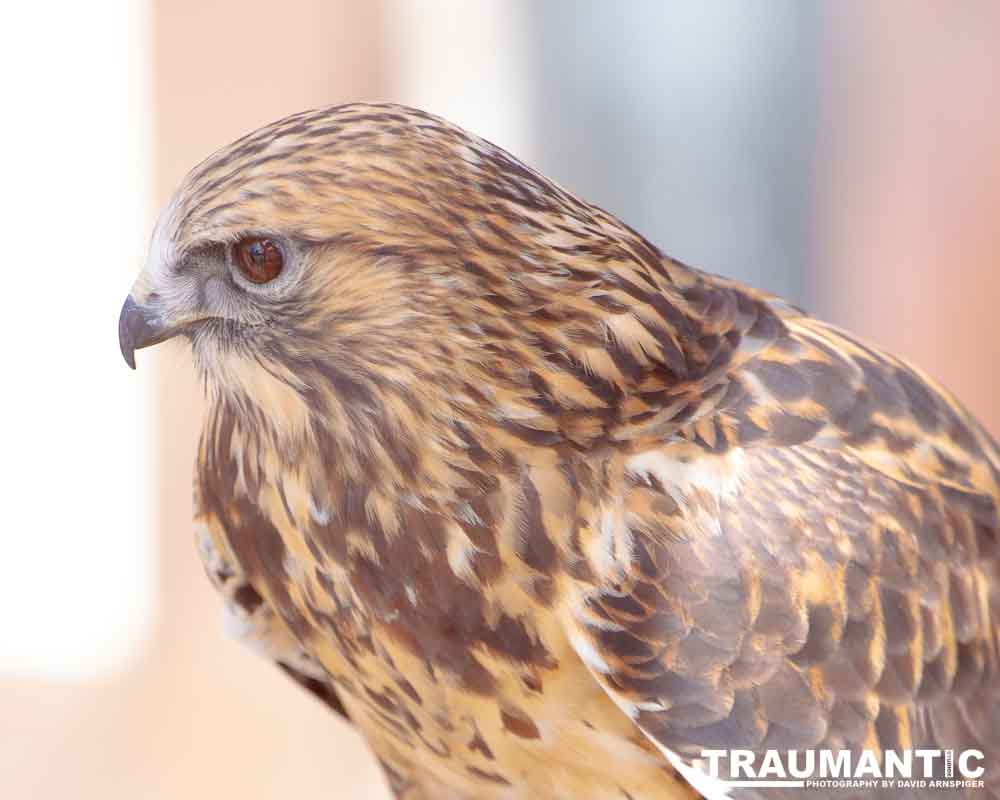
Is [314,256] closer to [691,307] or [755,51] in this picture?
[691,307]

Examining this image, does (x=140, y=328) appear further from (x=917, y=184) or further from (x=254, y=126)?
(x=917, y=184)

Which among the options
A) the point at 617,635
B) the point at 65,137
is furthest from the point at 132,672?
the point at 617,635

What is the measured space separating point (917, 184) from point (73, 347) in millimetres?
A: 1346

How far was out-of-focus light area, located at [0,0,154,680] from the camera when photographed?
1734mm

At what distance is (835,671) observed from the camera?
3.93 feet

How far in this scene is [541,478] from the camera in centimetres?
118

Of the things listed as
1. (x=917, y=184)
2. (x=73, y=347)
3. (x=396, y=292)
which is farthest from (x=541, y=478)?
(x=73, y=347)

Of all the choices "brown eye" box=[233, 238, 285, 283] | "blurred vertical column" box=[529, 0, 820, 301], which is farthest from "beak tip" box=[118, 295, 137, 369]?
"blurred vertical column" box=[529, 0, 820, 301]

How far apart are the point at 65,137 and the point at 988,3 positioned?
1.31 meters

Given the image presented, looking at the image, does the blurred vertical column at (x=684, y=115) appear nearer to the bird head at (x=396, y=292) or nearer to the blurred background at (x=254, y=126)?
the blurred background at (x=254, y=126)

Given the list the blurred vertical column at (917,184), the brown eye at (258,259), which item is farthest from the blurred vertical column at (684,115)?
A: the brown eye at (258,259)

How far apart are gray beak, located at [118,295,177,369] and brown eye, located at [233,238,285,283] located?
96 millimetres

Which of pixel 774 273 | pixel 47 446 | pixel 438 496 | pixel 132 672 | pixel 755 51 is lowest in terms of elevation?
pixel 132 672

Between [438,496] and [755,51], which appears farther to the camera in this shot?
[755,51]
